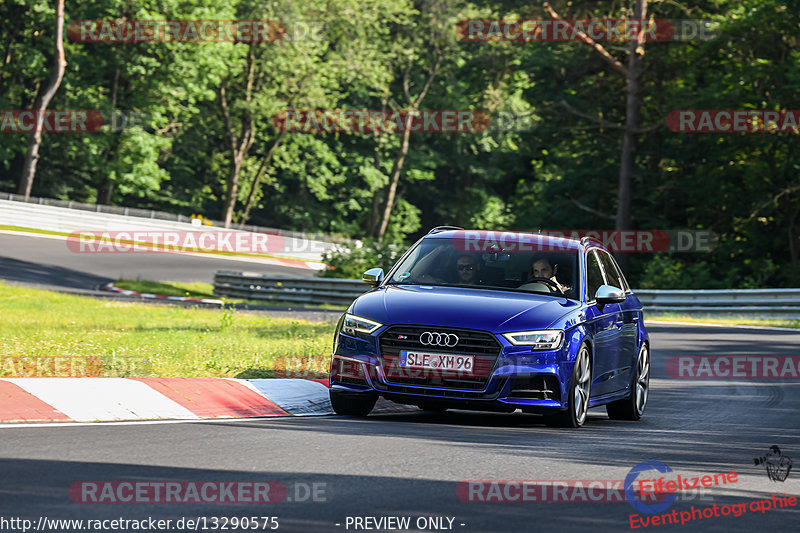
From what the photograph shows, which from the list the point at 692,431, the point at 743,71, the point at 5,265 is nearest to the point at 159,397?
the point at 692,431

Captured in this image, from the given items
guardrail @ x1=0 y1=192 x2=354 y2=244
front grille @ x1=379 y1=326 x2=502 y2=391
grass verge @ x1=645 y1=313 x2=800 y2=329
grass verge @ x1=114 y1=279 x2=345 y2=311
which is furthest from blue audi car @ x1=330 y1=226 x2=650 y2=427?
guardrail @ x1=0 y1=192 x2=354 y2=244

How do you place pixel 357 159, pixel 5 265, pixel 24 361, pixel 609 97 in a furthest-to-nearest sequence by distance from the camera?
pixel 357 159 < pixel 609 97 < pixel 5 265 < pixel 24 361

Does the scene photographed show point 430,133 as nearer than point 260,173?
No

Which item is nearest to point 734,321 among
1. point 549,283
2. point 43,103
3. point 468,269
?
point 549,283

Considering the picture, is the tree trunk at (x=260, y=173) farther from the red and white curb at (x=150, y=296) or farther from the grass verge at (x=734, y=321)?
the grass verge at (x=734, y=321)

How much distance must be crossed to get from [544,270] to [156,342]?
628cm

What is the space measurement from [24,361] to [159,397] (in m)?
2.73

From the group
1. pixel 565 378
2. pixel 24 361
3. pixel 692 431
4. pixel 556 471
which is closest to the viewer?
pixel 556 471

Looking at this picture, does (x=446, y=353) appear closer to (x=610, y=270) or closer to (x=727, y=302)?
(x=610, y=270)

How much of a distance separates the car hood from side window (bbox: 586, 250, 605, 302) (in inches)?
23.8

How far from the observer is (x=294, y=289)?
116 ft

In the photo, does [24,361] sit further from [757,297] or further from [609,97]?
[609,97]

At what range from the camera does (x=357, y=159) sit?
7900 centimetres

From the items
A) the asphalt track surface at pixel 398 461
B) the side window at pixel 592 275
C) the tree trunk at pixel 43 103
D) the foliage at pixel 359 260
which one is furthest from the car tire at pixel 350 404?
the tree trunk at pixel 43 103
